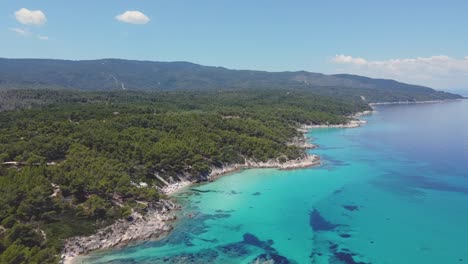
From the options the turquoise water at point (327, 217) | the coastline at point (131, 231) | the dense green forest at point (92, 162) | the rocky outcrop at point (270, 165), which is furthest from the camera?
the rocky outcrop at point (270, 165)

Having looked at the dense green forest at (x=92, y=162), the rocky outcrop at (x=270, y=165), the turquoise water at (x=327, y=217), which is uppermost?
the dense green forest at (x=92, y=162)

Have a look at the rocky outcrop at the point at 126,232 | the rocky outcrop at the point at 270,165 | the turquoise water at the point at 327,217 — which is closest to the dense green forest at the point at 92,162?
the rocky outcrop at the point at 126,232

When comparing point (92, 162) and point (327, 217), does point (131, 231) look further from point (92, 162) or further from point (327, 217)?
point (327, 217)

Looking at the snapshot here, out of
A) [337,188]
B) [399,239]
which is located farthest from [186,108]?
[399,239]

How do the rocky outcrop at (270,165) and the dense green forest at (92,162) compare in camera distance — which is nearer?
the dense green forest at (92,162)

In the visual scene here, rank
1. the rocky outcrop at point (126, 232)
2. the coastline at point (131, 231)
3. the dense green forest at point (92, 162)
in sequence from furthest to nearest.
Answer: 1. the dense green forest at point (92, 162)
2. the rocky outcrop at point (126, 232)
3. the coastline at point (131, 231)

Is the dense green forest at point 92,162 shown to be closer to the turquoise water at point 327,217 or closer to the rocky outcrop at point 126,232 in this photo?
the rocky outcrop at point 126,232

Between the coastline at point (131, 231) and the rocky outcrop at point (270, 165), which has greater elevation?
the rocky outcrop at point (270, 165)
